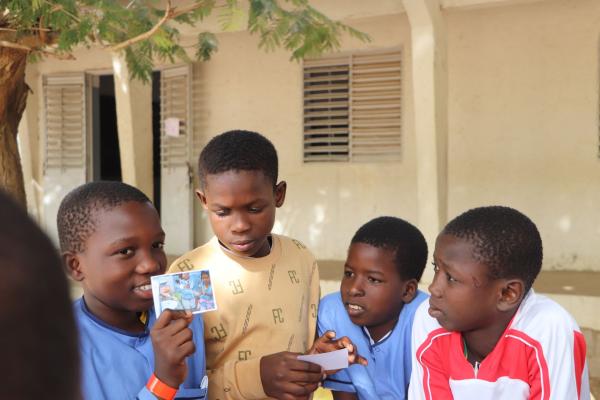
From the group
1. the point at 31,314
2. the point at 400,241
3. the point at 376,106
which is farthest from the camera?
the point at 376,106

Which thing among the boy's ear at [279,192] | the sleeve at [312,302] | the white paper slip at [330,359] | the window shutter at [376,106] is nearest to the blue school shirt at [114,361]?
the white paper slip at [330,359]

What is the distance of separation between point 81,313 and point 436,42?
13.6 feet

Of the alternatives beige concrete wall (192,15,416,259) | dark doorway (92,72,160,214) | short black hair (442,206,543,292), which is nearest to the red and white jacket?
short black hair (442,206,543,292)

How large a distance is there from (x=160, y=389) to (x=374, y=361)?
95cm

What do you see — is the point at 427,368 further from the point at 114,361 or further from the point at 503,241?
the point at 114,361

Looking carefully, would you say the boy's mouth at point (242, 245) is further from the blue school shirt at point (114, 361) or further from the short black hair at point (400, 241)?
the short black hair at point (400, 241)

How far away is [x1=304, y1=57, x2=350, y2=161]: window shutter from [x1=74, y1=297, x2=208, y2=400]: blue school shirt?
5197mm

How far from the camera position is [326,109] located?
6.68 m

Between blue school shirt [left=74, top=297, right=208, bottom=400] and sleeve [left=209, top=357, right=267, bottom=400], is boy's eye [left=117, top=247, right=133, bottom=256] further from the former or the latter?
sleeve [left=209, top=357, right=267, bottom=400]

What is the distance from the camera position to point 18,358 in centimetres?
38

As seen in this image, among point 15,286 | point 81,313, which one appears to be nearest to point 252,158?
point 81,313

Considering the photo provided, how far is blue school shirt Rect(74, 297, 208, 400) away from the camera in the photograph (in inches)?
55.6

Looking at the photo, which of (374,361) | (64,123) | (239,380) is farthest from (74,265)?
(64,123)

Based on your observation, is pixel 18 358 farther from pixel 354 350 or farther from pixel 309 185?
pixel 309 185
